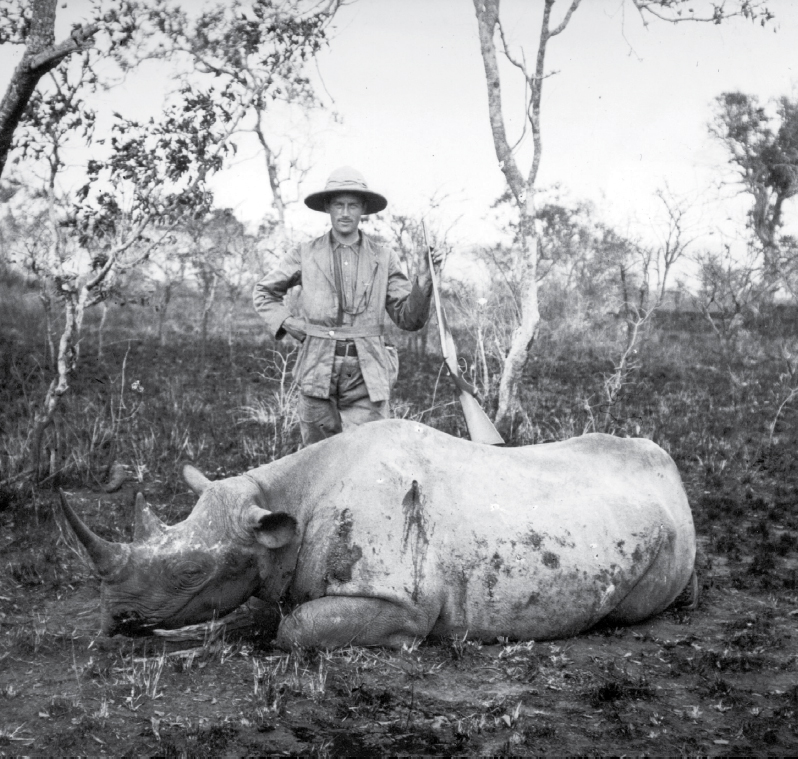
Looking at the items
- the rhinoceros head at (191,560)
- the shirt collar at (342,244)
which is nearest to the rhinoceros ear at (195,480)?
the rhinoceros head at (191,560)

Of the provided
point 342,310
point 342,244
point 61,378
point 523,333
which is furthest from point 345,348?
point 523,333

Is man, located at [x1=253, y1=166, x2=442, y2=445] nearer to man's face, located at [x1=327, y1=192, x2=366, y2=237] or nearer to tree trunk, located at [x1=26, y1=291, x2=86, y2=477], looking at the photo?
man's face, located at [x1=327, y1=192, x2=366, y2=237]

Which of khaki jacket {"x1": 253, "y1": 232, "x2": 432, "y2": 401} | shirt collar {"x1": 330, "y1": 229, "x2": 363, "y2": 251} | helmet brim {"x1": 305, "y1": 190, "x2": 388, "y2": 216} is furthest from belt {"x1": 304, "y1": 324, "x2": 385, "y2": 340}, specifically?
helmet brim {"x1": 305, "y1": 190, "x2": 388, "y2": 216}

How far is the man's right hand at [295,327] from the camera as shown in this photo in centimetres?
553

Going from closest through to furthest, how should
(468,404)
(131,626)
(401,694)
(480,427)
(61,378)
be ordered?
(401,694) → (131,626) → (480,427) → (468,404) → (61,378)

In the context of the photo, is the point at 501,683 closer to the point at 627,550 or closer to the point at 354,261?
the point at 627,550

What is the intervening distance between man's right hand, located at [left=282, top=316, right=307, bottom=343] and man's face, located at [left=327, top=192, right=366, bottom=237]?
66 cm

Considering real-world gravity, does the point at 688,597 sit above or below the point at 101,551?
below

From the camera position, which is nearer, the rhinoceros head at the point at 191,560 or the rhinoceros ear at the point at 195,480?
the rhinoceros head at the point at 191,560

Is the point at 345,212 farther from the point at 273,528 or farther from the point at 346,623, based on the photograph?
the point at 346,623

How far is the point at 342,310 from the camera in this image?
5637mm

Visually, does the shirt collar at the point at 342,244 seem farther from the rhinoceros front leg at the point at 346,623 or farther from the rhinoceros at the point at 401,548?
the rhinoceros front leg at the point at 346,623

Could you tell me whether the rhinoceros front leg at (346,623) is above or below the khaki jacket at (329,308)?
below

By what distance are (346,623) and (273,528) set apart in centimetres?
58
